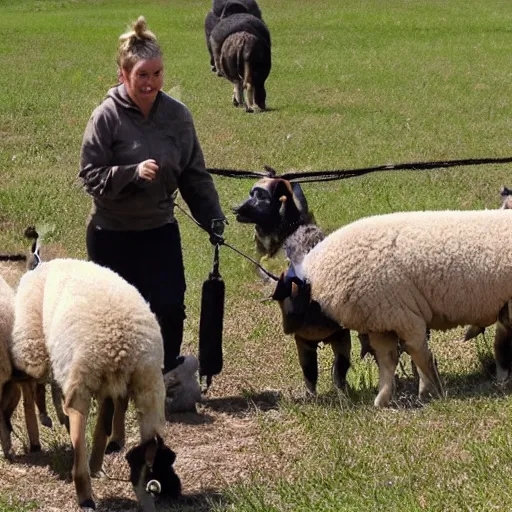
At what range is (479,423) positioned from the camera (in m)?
5.75

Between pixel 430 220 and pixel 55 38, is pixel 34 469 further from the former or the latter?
pixel 55 38

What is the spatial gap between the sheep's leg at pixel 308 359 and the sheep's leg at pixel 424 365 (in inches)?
27.3

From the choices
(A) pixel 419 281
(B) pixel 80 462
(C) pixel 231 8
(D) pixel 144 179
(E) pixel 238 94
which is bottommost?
(B) pixel 80 462

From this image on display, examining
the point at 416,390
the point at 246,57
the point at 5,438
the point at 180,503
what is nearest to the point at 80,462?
the point at 180,503

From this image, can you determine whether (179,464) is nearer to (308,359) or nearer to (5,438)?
(5,438)

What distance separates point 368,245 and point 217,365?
118 cm

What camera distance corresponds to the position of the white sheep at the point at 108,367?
17.4 ft

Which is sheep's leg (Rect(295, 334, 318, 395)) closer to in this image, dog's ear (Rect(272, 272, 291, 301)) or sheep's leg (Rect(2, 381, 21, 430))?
dog's ear (Rect(272, 272, 291, 301))

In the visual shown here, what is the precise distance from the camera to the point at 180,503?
5.53 metres

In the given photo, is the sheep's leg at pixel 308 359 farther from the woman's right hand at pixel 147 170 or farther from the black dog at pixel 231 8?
the black dog at pixel 231 8

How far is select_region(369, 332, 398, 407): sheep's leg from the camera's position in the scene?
689 centimetres

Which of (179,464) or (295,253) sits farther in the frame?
(295,253)

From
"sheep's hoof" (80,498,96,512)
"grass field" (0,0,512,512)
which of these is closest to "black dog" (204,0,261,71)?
"grass field" (0,0,512,512)

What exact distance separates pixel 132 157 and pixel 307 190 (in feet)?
25.4
